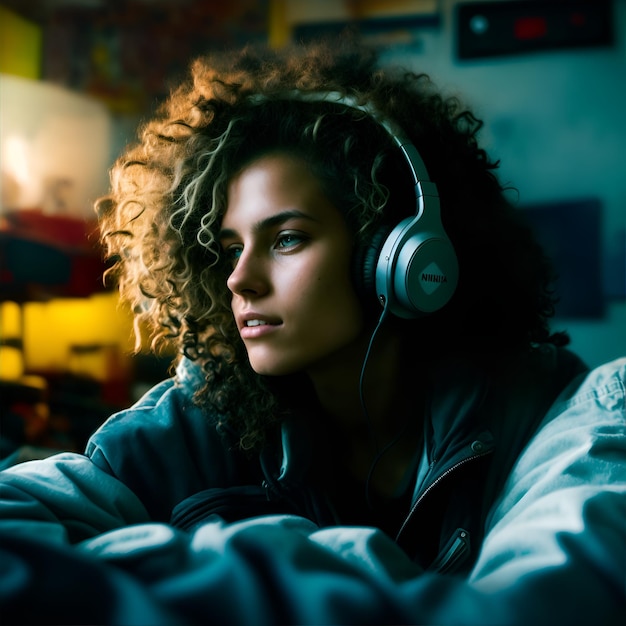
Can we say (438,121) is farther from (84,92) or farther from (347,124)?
(84,92)

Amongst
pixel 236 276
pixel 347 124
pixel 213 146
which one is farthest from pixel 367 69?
pixel 236 276

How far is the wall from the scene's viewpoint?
1353 millimetres

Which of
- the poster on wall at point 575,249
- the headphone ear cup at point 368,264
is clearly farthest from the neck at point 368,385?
the poster on wall at point 575,249

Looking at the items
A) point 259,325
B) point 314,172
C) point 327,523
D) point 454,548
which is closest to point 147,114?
point 314,172

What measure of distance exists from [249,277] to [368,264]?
17 cm

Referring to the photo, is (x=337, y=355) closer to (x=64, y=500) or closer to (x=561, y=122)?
(x=64, y=500)

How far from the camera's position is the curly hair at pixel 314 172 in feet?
3.12

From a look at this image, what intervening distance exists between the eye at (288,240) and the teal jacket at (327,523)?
0.27 metres

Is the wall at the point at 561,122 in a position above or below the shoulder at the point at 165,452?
above

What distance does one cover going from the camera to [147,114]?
150cm

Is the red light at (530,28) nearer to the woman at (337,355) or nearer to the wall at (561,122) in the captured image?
the wall at (561,122)

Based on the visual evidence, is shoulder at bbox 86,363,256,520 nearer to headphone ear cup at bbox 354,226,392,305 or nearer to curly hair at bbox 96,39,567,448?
curly hair at bbox 96,39,567,448

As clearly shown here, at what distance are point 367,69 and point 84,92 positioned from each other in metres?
0.79

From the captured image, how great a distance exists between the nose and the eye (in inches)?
1.4
